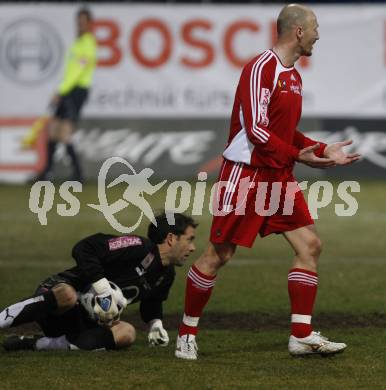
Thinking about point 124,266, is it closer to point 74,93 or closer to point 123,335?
point 123,335

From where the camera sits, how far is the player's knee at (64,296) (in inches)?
309

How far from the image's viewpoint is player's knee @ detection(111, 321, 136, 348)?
8047mm

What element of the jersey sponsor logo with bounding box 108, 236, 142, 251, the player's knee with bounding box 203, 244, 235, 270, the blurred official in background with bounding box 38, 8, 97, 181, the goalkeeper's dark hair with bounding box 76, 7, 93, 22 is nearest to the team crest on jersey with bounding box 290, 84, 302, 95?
the player's knee with bounding box 203, 244, 235, 270

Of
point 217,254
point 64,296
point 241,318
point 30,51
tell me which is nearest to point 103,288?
point 64,296

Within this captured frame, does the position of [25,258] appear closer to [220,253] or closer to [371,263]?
[371,263]

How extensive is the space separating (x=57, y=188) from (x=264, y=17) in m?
4.96

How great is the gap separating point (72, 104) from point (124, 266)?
42.6 ft

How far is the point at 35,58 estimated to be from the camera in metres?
20.9

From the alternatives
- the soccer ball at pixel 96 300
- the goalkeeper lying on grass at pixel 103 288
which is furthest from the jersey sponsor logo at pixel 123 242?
the soccer ball at pixel 96 300

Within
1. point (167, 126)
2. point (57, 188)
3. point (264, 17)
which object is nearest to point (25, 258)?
point (57, 188)

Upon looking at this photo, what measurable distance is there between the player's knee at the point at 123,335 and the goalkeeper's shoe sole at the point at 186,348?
0.40 m

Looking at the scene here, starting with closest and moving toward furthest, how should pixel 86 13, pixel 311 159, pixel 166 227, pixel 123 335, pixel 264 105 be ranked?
pixel 264 105 → pixel 311 159 → pixel 123 335 → pixel 166 227 → pixel 86 13

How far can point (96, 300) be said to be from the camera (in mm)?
7797

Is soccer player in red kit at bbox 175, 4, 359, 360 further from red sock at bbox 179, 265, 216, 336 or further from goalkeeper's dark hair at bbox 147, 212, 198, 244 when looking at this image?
goalkeeper's dark hair at bbox 147, 212, 198, 244
